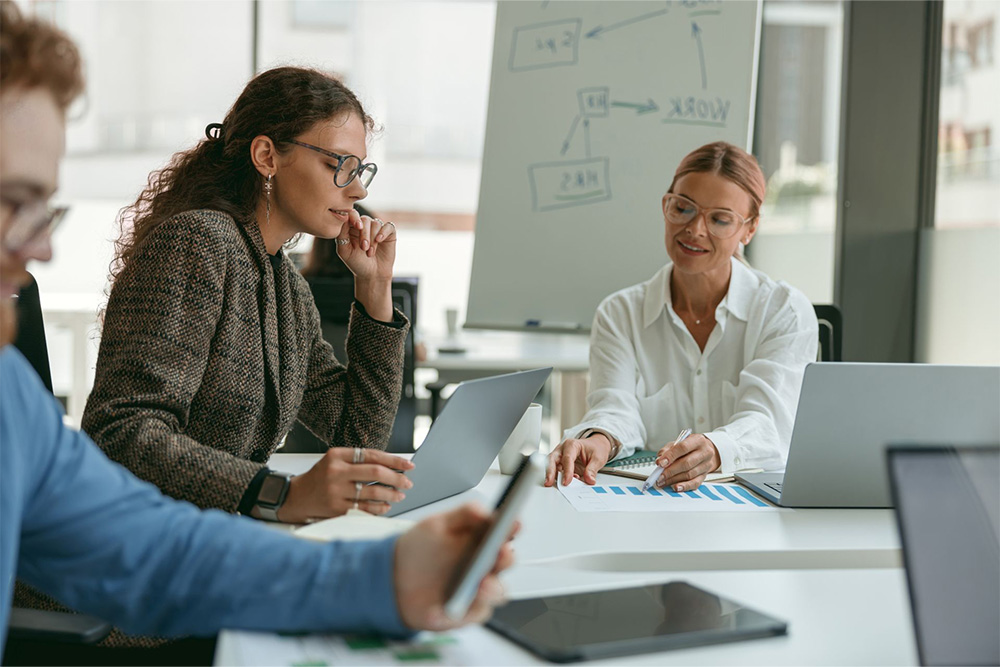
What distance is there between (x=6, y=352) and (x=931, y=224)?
3.16 meters

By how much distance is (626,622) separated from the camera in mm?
926

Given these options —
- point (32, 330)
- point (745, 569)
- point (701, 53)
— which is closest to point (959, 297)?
point (701, 53)

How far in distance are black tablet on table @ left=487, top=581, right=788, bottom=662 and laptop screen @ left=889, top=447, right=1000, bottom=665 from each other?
179 mm

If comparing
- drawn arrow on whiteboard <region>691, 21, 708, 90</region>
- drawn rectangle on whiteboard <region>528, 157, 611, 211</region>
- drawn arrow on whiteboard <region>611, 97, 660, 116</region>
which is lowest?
drawn rectangle on whiteboard <region>528, 157, 611, 211</region>

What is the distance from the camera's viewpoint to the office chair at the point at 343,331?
9.37ft

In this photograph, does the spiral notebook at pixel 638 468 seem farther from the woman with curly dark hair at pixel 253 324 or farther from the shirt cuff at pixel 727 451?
the woman with curly dark hair at pixel 253 324

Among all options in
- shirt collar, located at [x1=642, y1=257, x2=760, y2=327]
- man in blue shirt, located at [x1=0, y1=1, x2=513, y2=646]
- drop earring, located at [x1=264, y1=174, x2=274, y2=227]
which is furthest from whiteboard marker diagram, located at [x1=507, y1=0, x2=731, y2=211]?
man in blue shirt, located at [x1=0, y1=1, x2=513, y2=646]

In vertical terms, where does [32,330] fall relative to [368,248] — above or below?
below

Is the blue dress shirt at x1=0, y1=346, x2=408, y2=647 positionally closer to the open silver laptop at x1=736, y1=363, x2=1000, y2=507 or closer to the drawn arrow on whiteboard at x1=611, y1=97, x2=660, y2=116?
the open silver laptop at x1=736, y1=363, x2=1000, y2=507

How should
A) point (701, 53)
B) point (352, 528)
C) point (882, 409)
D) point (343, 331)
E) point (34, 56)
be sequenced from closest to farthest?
point (34, 56)
point (352, 528)
point (882, 409)
point (343, 331)
point (701, 53)

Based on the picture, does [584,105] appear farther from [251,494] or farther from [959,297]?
[251,494]

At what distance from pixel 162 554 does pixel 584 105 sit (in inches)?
102

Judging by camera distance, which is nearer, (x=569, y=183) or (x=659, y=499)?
(x=659, y=499)

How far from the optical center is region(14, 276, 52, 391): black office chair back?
1546mm
